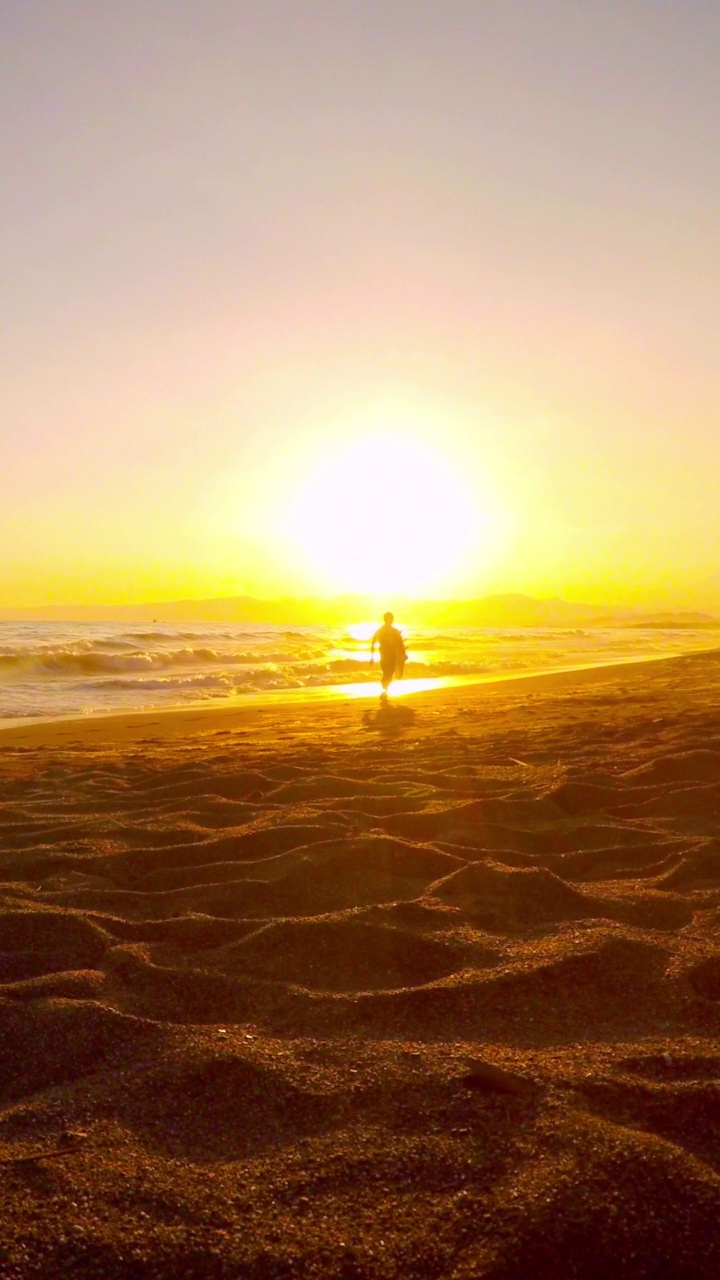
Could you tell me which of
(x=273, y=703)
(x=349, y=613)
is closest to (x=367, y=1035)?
(x=273, y=703)

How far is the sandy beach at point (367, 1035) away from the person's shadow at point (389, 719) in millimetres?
4210

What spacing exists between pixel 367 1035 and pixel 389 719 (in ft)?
28.4

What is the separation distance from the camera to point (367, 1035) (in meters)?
2.74

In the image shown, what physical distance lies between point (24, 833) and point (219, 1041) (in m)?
3.04

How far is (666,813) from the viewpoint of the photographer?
530cm

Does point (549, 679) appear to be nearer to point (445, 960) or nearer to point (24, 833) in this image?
point (24, 833)

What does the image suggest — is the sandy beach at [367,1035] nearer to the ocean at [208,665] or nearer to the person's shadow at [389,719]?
the person's shadow at [389,719]

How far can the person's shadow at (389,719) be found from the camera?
33.7ft

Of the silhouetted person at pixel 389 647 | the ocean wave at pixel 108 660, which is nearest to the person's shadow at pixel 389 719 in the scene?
the silhouetted person at pixel 389 647

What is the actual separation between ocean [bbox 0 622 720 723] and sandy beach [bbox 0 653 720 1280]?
9617 millimetres

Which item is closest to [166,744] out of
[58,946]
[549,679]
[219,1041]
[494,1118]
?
[58,946]

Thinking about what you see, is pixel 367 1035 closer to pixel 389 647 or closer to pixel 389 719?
pixel 389 719

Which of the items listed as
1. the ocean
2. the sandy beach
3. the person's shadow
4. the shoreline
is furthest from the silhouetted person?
the sandy beach

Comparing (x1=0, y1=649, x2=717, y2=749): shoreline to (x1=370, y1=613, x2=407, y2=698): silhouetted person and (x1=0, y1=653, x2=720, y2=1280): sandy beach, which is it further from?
(x1=0, y1=653, x2=720, y2=1280): sandy beach
